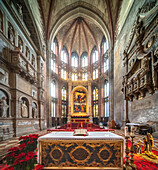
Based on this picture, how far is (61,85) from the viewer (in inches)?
830

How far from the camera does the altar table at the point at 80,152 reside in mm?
2518

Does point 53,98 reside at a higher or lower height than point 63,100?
higher

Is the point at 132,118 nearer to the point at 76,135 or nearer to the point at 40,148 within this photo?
the point at 76,135

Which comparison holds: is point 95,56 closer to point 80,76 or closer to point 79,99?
point 80,76

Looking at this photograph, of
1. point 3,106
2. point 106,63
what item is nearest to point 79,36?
point 106,63

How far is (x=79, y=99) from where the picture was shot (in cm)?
2016

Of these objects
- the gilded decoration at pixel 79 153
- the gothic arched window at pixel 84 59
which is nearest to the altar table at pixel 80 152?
the gilded decoration at pixel 79 153

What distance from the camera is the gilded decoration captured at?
Result: 253cm

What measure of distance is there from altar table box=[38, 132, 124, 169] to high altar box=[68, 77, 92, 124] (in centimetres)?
1577

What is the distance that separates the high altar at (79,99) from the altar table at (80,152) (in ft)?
51.7

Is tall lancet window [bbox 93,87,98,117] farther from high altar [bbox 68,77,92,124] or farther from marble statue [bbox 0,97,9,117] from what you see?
marble statue [bbox 0,97,9,117]

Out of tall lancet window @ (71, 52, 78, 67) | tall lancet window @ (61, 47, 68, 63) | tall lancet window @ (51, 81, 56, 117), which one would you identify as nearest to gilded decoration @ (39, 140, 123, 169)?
tall lancet window @ (51, 81, 56, 117)

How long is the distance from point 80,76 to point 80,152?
21216mm

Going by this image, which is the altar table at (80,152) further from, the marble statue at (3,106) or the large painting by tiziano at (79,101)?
the large painting by tiziano at (79,101)
